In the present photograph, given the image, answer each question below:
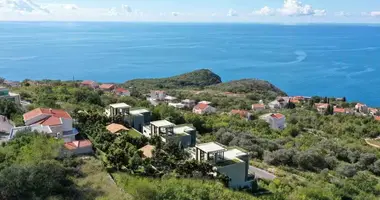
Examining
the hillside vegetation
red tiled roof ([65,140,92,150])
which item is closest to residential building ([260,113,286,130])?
red tiled roof ([65,140,92,150])

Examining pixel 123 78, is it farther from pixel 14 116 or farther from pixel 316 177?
pixel 316 177

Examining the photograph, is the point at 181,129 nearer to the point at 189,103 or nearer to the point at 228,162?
the point at 228,162

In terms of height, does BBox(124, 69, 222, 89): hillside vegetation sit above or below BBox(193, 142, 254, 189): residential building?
below

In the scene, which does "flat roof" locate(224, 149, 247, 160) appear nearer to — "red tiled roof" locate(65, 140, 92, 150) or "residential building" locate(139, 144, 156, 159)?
"residential building" locate(139, 144, 156, 159)

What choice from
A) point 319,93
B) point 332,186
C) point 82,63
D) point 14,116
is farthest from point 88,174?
point 82,63

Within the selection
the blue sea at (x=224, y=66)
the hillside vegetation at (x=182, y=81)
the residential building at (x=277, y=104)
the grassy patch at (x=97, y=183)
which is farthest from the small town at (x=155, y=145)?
the blue sea at (x=224, y=66)

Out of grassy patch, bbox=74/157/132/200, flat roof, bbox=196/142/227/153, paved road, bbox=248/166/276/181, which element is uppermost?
flat roof, bbox=196/142/227/153

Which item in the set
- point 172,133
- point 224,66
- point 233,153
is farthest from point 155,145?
point 224,66

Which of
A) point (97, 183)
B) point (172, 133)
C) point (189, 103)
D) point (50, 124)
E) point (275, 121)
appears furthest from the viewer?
point (189, 103)
